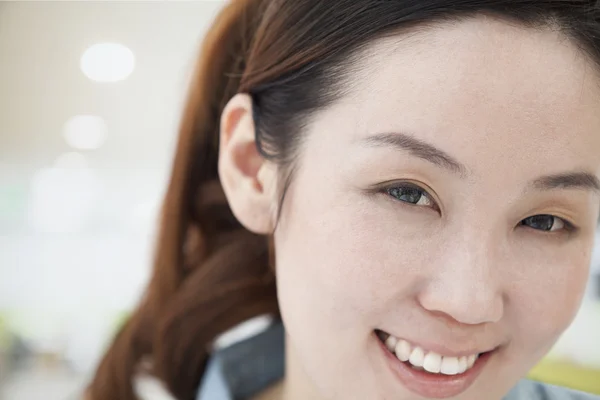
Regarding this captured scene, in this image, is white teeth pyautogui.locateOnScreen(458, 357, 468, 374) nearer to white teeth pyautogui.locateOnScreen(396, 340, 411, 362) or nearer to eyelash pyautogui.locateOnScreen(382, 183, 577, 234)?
white teeth pyautogui.locateOnScreen(396, 340, 411, 362)

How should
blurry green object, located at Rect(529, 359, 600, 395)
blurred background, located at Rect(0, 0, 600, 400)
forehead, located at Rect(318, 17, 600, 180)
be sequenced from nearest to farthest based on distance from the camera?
forehead, located at Rect(318, 17, 600, 180) → blurry green object, located at Rect(529, 359, 600, 395) → blurred background, located at Rect(0, 0, 600, 400)

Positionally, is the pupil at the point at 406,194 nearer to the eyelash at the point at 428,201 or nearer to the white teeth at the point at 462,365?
the eyelash at the point at 428,201

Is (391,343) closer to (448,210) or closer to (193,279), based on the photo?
(448,210)

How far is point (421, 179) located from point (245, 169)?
0.27 m

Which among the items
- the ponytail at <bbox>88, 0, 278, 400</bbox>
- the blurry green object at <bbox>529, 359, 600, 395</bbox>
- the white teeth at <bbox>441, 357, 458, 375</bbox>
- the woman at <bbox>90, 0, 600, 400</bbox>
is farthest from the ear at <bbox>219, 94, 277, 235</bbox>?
the blurry green object at <bbox>529, 359, 600, 395</bbox>

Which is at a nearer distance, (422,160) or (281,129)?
(422,160)

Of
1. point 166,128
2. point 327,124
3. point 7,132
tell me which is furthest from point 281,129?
point 7,132

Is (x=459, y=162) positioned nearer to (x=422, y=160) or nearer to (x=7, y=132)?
(x=422, y=160)

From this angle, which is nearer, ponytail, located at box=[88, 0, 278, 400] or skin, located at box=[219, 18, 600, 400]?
skin, located at box=[219, 18, 600, 400]

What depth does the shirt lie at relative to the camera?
3.12 feet

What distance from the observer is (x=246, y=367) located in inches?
38.4

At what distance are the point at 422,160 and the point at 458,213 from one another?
64mm

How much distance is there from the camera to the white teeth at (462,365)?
617 mm

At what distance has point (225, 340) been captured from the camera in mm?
1083
